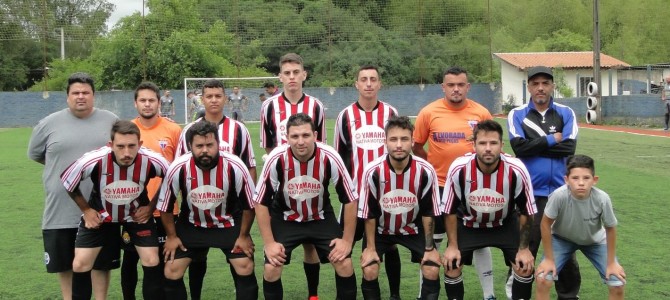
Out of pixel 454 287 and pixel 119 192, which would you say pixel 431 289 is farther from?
pixel 119 192

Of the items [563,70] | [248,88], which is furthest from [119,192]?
[563,70]

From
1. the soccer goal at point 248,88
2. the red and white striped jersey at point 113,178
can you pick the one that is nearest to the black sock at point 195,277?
the red and white striped jersey at point 113,178

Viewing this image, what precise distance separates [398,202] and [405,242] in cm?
28

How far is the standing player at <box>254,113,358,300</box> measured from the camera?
4.59 m

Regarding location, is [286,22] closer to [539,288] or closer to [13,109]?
[13,109]

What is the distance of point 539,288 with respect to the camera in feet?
14.6

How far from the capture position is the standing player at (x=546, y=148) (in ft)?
15.9

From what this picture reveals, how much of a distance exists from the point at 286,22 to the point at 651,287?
28.9 metres

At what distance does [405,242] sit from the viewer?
4766 mm

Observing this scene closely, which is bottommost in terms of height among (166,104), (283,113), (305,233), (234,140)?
(305,233)

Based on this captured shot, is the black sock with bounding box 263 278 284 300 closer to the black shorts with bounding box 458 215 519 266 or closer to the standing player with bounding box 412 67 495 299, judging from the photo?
the black shorts with bounding box 458 215 519 266

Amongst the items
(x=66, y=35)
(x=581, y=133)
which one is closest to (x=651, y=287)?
(x=581, y=133)

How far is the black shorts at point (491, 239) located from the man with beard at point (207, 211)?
135 cm

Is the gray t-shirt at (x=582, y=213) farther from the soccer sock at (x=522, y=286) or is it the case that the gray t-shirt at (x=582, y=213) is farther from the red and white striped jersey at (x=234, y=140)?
the red and white striped jersey at (x=234, y=140)
